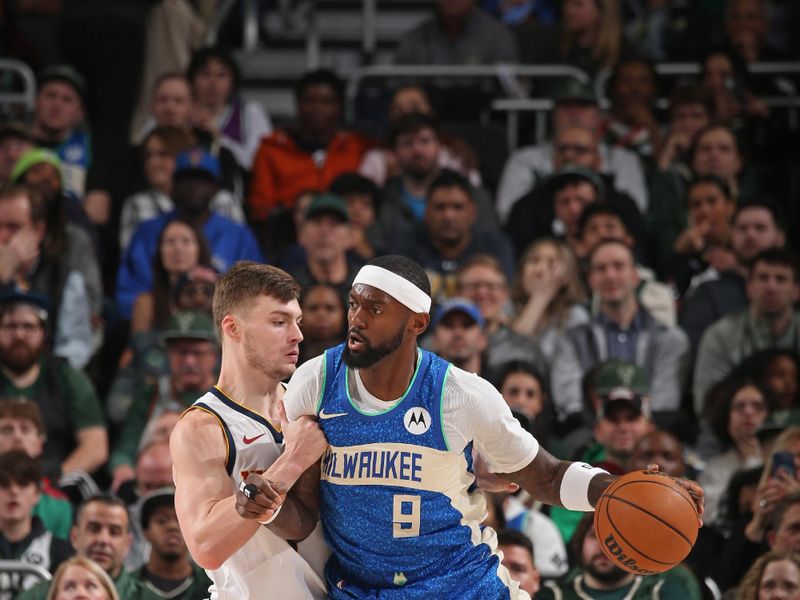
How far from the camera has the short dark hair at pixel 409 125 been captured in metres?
12.0

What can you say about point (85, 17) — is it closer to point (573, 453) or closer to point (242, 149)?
point (242, 149)

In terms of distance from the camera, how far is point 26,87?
13398 mm

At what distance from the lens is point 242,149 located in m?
13.4

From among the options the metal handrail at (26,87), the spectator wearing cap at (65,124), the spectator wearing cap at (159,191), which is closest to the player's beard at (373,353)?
the spectator wearing cap at (159,191)

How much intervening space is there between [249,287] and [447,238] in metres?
5.50

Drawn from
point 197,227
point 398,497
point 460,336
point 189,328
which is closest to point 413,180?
point 197,227

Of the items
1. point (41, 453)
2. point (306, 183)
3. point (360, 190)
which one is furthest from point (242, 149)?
point (41, 453)

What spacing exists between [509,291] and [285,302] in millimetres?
5466

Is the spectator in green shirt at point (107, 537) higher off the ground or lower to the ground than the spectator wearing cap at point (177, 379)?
lower

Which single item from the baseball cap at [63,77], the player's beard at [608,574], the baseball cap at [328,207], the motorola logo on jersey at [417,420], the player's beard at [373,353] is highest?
the baseball cap at [63,77]

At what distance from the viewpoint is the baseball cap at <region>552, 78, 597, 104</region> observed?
41.9 feet

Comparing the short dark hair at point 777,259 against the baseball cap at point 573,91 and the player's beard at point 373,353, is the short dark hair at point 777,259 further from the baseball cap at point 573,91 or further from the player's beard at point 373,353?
the player's beard at point 373,353

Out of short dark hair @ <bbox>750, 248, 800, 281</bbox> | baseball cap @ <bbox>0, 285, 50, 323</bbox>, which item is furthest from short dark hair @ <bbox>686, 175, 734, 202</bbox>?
baseball cap @ <bbox>0, 285, 50, 323</bbox>

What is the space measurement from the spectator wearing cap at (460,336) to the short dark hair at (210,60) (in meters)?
3.84
